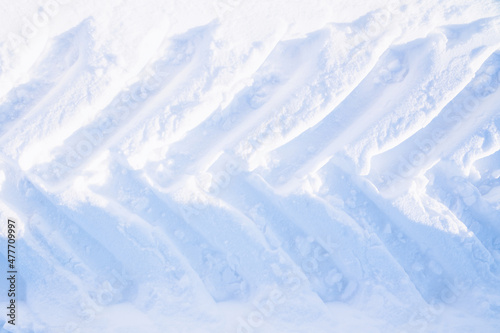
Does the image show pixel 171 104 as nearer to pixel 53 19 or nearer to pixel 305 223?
pixel 53 19

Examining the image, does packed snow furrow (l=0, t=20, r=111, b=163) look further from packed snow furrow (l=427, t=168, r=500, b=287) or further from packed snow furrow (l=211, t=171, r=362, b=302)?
packed snow furrow (l=427, t=168, r=500, b=287)

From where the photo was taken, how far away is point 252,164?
1.56m

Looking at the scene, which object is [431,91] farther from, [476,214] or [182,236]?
[182,236]

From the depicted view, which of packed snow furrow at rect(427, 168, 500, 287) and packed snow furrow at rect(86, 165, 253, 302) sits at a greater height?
packed snow furrow at rect(86, 165, 253, 302)

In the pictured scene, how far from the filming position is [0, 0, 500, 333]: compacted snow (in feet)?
4.98

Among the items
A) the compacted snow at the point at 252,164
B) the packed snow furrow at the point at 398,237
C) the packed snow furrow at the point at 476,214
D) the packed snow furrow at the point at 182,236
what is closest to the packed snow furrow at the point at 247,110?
the compacted snow at the point at 252,164

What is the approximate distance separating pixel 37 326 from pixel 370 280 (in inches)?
57.3

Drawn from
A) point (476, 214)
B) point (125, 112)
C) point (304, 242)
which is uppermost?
point (125, 112)

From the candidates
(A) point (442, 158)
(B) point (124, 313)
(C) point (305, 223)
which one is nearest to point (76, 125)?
(B) point (124, 313)

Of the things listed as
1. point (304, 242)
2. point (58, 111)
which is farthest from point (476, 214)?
point (58, 111)

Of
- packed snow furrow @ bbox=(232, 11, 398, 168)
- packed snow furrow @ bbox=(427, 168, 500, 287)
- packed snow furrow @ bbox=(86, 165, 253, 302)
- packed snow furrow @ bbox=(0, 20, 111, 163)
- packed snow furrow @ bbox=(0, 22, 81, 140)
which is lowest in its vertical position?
packed snow furrow @ bbox=(427, 168, 500, 287)

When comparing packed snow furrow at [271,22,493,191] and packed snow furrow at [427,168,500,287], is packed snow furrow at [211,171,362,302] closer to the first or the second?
packed snow furrow at [271,22,493,191]

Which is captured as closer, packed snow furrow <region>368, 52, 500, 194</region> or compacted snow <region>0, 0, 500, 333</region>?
compacted snow <region>0, 0, 500, 333</region>

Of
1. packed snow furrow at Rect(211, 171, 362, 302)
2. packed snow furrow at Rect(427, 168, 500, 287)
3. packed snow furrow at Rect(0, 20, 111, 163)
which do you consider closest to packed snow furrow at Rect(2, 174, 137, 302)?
packed snow furrow at Rect(0, 20, 111, 163)
